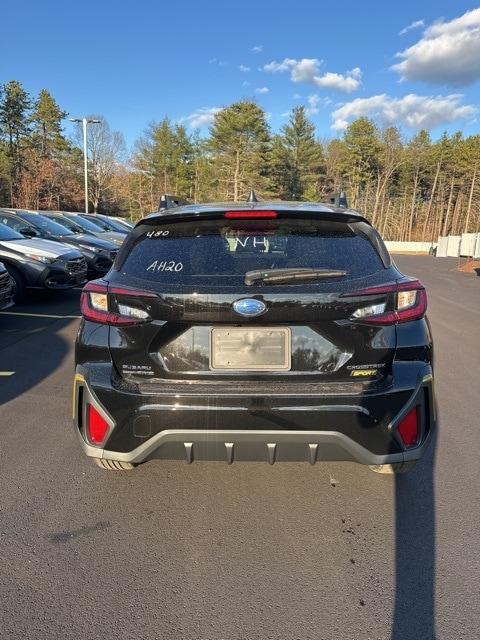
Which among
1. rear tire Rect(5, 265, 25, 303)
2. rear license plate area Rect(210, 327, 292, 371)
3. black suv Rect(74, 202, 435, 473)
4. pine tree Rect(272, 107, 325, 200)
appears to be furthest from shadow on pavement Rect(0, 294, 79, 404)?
pine tree Rect(272, 107, 325, 200)

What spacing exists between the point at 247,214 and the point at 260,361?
0.85m

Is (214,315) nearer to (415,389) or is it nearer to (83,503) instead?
(415,389)

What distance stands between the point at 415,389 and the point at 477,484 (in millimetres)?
1159

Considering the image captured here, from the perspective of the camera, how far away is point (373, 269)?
8.53 feet

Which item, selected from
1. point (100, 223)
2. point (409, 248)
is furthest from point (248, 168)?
point (100, 223)

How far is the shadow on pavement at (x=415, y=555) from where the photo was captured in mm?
2057

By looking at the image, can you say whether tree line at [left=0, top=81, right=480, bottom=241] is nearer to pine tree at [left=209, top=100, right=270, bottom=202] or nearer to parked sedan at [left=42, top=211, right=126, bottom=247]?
pine tree at [left=209, top=100, right=270, bottom=202]

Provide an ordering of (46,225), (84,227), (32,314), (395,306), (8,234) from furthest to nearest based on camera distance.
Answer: (84,227)
(46,225)
(8,234)
(32,314)
(395,306)

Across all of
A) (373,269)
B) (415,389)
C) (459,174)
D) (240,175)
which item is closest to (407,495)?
(415,389)

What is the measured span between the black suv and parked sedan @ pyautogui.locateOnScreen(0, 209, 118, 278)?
9.74 metres

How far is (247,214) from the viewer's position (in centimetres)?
275

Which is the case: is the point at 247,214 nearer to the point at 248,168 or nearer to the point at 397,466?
the point at 397,466

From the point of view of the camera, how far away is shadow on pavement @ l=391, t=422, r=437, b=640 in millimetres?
2057

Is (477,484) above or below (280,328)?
below
